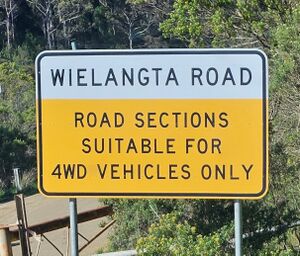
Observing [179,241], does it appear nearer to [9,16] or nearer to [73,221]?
[73,221]

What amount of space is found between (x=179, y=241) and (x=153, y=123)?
12.3ft

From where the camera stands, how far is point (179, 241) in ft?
23.1

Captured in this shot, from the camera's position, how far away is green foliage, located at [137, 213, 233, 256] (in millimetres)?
6934

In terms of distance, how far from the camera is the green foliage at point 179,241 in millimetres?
6934

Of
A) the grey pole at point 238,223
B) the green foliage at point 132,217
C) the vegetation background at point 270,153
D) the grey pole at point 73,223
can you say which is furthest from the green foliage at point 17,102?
the grey pole at point 238,223

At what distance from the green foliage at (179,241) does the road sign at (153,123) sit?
11.5 ft

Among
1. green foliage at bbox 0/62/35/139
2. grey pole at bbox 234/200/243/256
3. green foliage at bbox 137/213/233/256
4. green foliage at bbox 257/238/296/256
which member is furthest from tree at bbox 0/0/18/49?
grey pole at bbox 234/200/243/256

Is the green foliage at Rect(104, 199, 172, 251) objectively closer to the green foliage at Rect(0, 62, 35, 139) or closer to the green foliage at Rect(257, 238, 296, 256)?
the green foliage at Rect(257, 238, 296, 256)

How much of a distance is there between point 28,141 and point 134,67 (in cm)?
2972

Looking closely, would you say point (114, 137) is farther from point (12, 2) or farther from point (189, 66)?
point (12, 2)

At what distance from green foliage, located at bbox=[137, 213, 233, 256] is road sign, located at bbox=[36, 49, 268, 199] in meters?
→ 3.51

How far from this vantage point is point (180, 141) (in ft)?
11.3

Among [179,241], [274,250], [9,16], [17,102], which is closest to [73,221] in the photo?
[179,241]

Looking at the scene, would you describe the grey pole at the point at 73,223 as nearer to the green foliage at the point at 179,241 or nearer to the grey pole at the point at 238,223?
the grey pole at the point at 238,223
